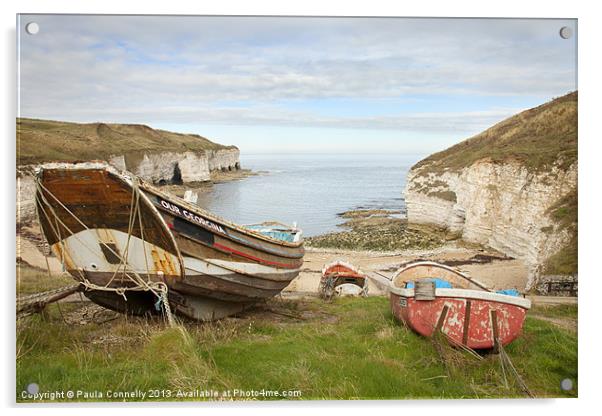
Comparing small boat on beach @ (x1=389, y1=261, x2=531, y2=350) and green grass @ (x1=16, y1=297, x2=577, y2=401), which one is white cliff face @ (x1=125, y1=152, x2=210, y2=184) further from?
small boat on beach @ (x1=389, y1=261, x2=531, y2=350)

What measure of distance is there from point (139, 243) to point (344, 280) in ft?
19.9

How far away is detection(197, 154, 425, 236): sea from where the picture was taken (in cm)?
736

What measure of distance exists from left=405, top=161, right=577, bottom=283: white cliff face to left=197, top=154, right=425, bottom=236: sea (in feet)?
3.39

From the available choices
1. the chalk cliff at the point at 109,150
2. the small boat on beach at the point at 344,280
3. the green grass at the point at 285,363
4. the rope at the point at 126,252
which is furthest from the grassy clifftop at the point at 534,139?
the rope at the point at 126,252

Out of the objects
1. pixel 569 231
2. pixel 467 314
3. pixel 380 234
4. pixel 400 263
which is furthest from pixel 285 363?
pixel 380 234

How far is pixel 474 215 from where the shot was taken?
10.1 m

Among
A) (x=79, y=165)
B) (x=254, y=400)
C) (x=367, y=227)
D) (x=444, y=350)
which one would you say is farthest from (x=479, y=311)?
(x=367, y=227)

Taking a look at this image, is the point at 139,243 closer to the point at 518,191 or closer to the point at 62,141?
the point at 62,141

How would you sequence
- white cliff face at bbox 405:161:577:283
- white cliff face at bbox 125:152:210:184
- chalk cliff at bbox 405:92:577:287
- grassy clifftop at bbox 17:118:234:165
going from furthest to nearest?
white cliff face at bbox 125:152:210:184 < white cliff face at bbox 405:161:577:283 < chalk cliff at bbox 405:92:577:287 < grassy clifftop at bbox 17:118:234:165

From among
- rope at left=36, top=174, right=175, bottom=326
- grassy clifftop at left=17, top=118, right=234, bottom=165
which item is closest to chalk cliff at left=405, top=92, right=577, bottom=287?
rope at left=36, top=174, right=175, bottom=326

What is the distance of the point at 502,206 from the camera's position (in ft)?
33.5

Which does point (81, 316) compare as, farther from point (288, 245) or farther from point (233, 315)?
point (288, 245)

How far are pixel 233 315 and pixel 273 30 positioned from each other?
3800mm

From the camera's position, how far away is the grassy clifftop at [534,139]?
5.43 metres
